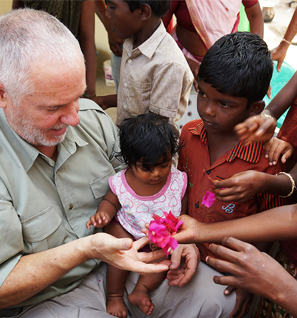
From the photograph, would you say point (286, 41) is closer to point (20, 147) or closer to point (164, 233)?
point (164, 233)

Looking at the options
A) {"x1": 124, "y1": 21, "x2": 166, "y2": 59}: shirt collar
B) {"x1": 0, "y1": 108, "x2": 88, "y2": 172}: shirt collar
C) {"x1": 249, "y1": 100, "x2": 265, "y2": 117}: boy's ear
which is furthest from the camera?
{"x1": 124, "y1": 21, "x2": 166, "y2": 59}: shirt collar

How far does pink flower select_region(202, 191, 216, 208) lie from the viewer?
191cm

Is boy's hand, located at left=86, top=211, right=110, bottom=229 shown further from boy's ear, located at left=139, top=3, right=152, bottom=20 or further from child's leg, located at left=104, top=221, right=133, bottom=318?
boy's ear, located at left=139, top=3, right=152, bottom=20

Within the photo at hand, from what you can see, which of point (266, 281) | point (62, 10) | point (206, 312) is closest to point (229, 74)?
point (266, 281)

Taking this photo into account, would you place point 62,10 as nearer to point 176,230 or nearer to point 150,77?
point 150,77

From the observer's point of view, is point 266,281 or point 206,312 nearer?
point 266,281

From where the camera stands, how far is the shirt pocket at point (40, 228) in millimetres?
1646

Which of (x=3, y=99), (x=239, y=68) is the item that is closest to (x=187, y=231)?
(x=239, y=68)

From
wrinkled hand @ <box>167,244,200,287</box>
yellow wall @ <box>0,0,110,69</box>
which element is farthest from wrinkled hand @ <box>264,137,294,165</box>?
yellow wall @ <box>0,0,110,69</box>

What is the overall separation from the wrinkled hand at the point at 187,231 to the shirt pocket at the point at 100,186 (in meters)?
0.55

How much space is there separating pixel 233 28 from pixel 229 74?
2.29 meters

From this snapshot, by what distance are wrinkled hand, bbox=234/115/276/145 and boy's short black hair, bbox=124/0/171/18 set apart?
56.2 inches

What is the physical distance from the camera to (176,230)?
1.70 meters

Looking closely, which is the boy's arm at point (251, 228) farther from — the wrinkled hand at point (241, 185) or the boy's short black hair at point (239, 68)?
the boy's short black hair at point (239, 68)
